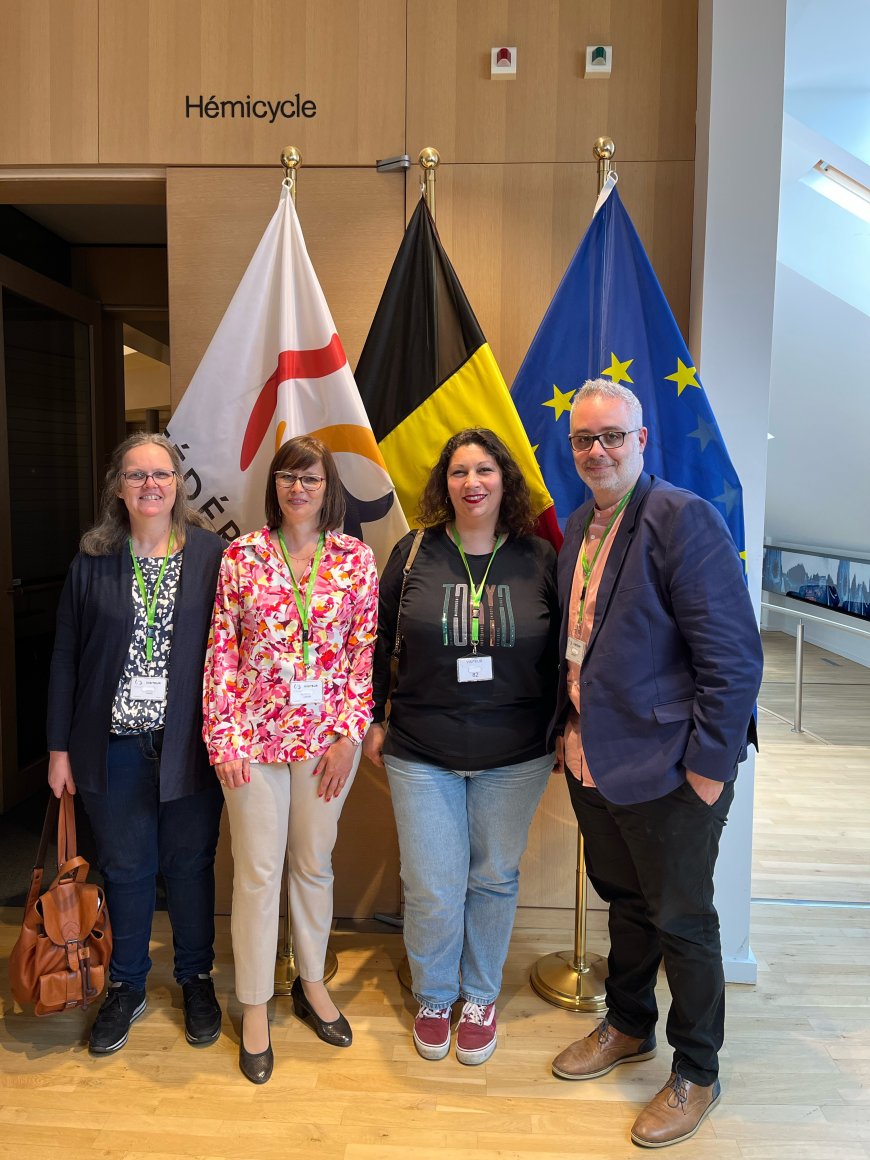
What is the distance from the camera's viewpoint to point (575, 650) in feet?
6.24

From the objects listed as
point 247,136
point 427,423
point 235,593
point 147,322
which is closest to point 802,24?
Result: point 247,136

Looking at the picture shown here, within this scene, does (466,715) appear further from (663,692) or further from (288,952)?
(288,952)

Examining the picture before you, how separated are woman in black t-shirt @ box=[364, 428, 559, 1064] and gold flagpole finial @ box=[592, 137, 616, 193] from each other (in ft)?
3.22

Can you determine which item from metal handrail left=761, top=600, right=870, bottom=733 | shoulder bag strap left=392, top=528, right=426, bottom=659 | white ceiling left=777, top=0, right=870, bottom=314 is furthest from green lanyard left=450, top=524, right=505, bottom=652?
white ceiling left=777, top=0, right=870, bottom=314

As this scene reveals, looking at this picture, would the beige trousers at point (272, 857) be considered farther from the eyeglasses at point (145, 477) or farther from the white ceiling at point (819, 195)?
the white ceiling at point (819, 195)

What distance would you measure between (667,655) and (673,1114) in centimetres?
108

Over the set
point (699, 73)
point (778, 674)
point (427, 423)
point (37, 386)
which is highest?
point (699, 73)

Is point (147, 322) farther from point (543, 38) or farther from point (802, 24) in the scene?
point (802, 24)

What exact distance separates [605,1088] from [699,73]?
9.53 feet

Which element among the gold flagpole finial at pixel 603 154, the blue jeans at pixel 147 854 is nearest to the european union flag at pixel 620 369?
the gold flagpole finial at pixel 603 154

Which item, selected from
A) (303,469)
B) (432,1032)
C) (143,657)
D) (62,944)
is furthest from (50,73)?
(432,1032)

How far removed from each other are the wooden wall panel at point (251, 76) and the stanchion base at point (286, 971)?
2524 mm

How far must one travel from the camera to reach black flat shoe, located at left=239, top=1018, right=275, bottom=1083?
79.7 inches

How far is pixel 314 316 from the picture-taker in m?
2.38
